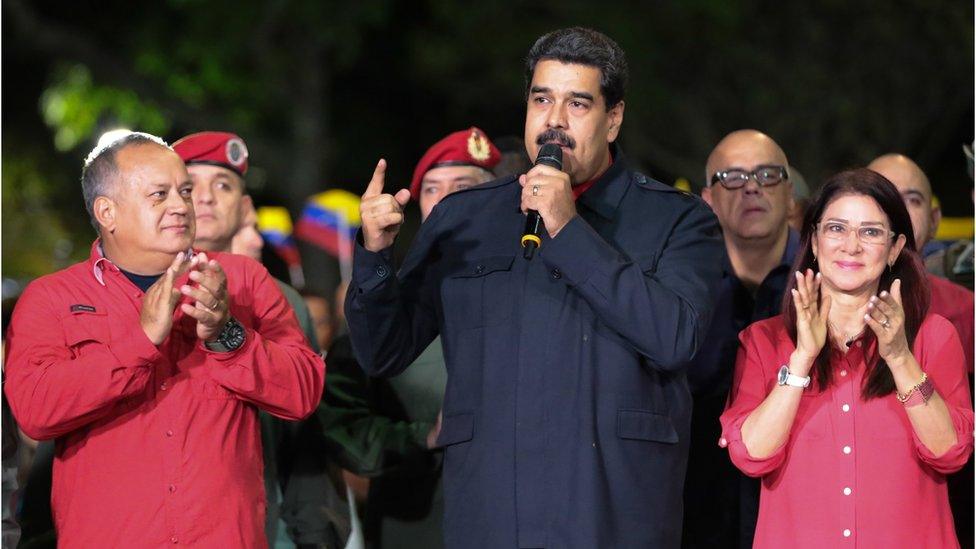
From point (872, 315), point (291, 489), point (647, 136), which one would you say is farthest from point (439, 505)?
point (647, 136)

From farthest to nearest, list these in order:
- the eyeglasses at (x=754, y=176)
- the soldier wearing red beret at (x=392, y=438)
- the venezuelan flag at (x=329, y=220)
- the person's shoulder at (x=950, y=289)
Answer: the venezuelan flag at (x=329, y=220), the eyeglasses at (x=754, y=176), the person's shoulder at (x=950, y=289), the soldier wearing red beret at (x=392, y=438)

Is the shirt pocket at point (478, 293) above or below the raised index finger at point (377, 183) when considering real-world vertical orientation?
below

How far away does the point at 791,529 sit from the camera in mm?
5137

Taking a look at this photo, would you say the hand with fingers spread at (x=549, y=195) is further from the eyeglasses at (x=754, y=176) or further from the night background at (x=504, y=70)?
the night background at (x=504, y=70)

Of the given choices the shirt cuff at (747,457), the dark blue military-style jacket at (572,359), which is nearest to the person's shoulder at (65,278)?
the dark blue military-style jacket at (572,359)

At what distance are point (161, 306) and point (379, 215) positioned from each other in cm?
68

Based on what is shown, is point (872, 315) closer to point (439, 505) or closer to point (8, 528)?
point (439, 505)

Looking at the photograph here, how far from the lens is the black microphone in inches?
179

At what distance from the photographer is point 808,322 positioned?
16.5 feet

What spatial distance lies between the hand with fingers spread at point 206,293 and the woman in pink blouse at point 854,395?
1591 mm

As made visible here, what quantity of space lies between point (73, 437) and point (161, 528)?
0.41m

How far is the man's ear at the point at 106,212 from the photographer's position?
17.0 feet

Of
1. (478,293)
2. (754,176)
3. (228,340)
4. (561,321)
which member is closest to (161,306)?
(228,340)

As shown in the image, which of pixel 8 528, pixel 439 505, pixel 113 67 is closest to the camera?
pixel 8 528
